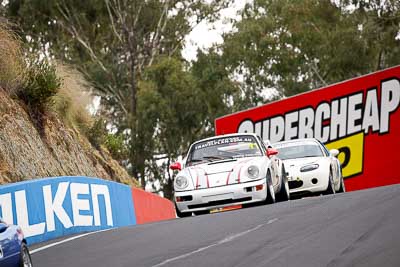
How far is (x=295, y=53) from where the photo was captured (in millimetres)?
53156

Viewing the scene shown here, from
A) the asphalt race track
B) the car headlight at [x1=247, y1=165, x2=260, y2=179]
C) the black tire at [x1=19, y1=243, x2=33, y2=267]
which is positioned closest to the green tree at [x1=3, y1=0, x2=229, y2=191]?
the car headlight at [x1=247, y1=165, x2=260, y2=179]

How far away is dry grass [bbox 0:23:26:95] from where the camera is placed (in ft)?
76.9

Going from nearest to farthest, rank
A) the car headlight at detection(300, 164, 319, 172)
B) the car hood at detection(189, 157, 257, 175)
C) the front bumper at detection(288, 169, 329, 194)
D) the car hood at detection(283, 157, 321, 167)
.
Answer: the car hood at detection(189, 157, 257, 175), the front bumper at detection(288, 169, 329, 194), the car headlight at detection(300, 164, 319, 172), the car hood at detection(283, 157, 321, 167)

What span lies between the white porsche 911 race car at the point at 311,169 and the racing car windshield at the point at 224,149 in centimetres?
217

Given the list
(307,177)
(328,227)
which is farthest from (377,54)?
(328,227)

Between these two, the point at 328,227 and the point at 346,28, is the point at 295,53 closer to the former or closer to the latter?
the point at 346,28

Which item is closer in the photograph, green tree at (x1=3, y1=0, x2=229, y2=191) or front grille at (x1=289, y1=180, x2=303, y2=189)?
front grille at (x1=289, y1=180, x2=303, y2=189)

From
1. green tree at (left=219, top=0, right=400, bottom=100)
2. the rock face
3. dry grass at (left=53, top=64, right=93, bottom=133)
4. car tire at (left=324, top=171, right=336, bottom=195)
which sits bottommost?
car tire at (left=324, top=171, right=336, bottom=195)

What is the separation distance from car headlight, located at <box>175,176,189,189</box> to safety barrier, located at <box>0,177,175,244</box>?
143 cm

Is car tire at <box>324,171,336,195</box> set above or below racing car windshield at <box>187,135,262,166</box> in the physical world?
below

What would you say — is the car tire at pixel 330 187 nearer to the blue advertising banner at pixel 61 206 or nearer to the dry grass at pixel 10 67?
the blue advertising banner at pixel 61 206

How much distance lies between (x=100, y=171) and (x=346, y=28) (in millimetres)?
24842

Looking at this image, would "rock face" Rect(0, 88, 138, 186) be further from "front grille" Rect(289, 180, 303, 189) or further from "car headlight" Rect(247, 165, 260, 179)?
"front grille" Rect(289, 180, 303, 189)

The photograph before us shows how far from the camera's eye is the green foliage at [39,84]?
23859 mm
